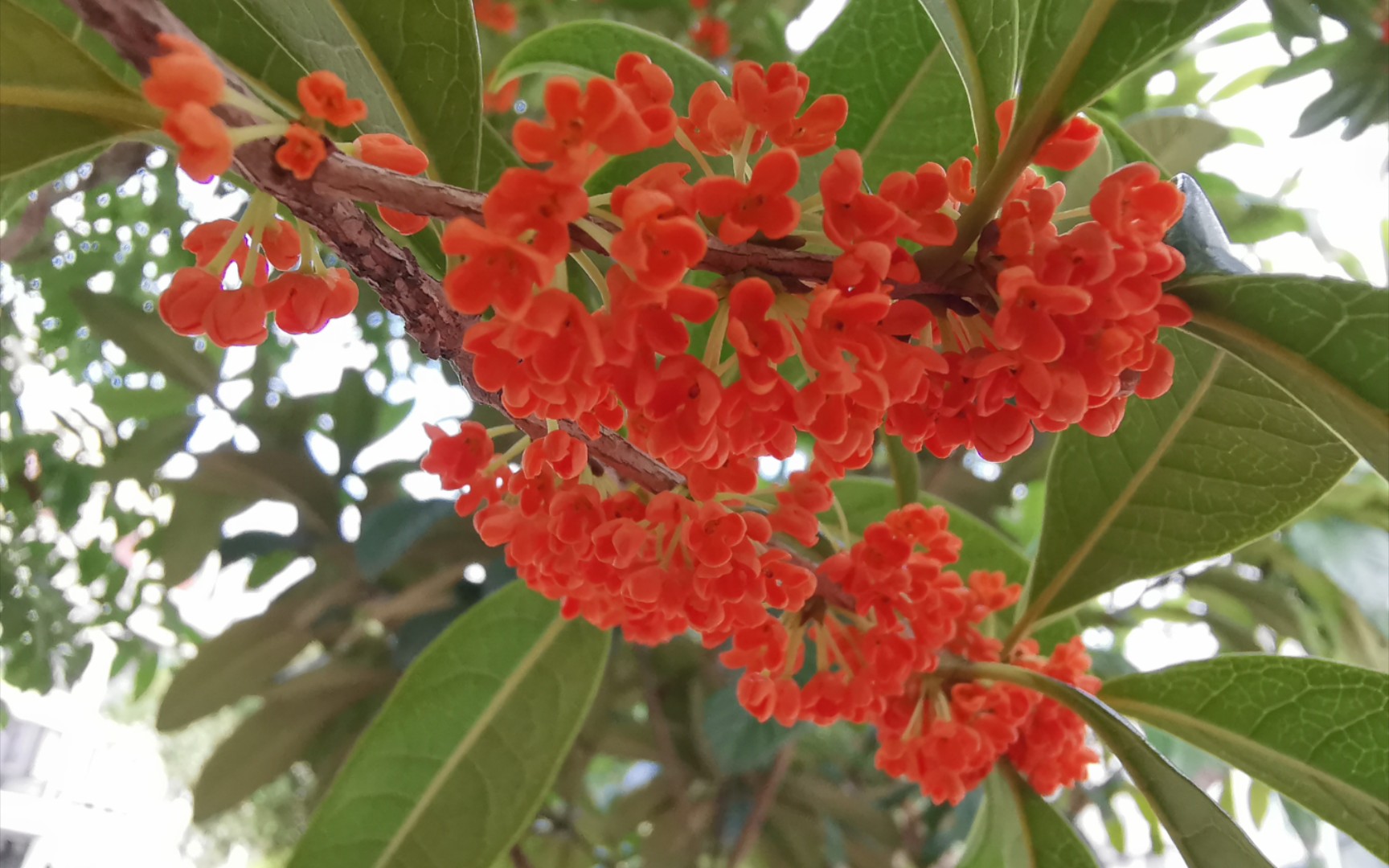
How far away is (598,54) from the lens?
43.4 inches

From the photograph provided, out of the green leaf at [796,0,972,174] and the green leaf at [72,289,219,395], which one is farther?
the green leaf at [72,289,219,395]

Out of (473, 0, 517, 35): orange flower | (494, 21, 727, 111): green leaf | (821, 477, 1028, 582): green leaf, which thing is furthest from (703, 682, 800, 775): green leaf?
(473, 0, 517, 35): orange flower

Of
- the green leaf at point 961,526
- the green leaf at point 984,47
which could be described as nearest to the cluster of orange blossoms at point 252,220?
the green leaf at point 984,47

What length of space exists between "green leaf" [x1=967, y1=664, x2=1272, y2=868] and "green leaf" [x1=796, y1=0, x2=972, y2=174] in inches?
26.2

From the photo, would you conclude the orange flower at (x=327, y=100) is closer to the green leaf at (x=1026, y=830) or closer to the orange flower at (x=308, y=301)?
the orange flower at (x=308, y=301)

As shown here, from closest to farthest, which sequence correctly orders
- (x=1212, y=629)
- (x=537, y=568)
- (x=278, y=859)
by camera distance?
(x=537, y=568)
(x=1212, y=629)
(x=278, y=859)

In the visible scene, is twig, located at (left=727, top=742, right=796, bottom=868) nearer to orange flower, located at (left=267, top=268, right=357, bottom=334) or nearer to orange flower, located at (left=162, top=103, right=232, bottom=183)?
orange flower, located at (left=267, top=268, right=357, bottom=334)

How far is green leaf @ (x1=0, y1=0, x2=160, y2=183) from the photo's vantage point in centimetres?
56

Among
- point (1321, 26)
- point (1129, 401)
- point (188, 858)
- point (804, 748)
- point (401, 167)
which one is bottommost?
point (188, 858)

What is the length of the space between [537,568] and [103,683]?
92.4 inches

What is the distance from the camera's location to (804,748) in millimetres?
2656

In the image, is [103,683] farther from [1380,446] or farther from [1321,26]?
[1321,26]

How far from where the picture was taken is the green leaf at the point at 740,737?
5.34ft

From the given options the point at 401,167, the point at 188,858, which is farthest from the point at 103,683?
the point at 401,167
